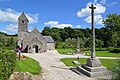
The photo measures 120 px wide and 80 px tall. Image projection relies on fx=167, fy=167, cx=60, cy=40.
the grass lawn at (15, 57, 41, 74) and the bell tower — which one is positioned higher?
the bell tower

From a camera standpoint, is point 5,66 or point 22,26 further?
point 22,26

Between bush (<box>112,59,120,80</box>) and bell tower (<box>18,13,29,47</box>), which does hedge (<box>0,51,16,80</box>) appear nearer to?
bush (<box>112,59,120,80</box>)

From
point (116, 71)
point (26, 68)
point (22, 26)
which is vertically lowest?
point (26, 68)

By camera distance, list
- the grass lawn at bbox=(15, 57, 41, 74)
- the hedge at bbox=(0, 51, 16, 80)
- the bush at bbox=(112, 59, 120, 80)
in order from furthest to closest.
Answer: the grass lawn at bbox=(15, 57, 41, 74) < the bush at bbox=(112, 59, 120, 80) < the hedge at bbox=(0, 51, 16, 80)

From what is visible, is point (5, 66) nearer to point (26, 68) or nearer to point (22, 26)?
point (26, 68)

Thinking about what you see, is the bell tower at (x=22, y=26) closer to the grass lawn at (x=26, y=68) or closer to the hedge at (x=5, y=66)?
the grass lawn at (x=26, y=68)

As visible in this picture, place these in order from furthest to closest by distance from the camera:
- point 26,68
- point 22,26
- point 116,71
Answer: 1. point 22,26
2. point 26,68
3. point 116,71

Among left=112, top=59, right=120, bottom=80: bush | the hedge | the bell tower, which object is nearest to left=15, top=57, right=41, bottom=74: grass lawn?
the hedge

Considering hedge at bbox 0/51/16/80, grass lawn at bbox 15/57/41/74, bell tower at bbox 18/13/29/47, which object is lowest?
grass lawn at bbox 15/57/41/74

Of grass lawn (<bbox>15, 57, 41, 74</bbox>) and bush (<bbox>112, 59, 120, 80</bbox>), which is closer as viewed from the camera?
bush (<bbox>112, 59, 120, 80</bbox>)

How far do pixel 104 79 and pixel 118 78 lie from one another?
3.23 meters

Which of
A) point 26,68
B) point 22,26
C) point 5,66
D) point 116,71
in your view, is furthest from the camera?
Answer: point 22,26

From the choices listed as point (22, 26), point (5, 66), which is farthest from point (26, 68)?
point (22, 26)

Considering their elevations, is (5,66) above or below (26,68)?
above
